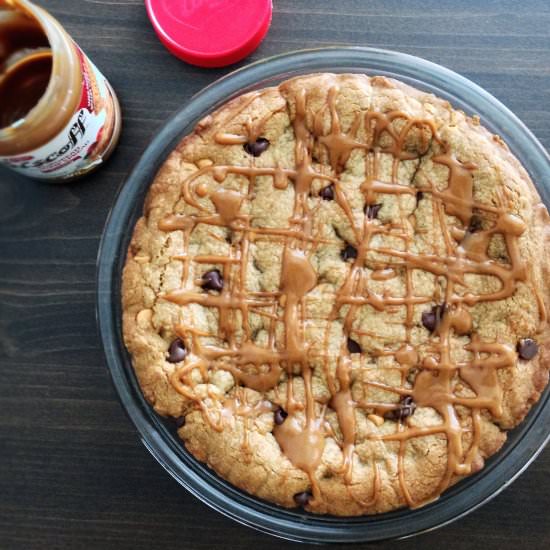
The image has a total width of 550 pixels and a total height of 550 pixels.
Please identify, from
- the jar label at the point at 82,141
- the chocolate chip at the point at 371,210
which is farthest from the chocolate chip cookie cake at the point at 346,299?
the jar label at the point at 82,141

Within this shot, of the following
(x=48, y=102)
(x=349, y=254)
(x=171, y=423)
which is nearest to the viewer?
(x=48, y=102)

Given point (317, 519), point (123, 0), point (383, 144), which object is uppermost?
point (123, 0)

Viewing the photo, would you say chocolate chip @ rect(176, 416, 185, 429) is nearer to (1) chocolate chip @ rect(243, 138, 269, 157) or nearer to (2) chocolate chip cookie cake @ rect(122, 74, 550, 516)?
(2) chocolate chip cookie cake @ rect(122, 74, 550, 516)

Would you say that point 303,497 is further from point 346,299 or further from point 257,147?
point 257,147

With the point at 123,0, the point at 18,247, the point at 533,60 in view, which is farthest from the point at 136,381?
the point at 533,60

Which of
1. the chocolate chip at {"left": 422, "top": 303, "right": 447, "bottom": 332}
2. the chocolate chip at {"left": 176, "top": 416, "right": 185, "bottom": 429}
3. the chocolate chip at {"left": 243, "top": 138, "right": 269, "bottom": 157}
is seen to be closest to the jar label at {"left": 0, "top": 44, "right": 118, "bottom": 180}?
the chocolate chip at {"left": 243, "top": 138, "right": 269, "bottom": 157}

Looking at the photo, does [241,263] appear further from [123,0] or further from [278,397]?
[123,0]

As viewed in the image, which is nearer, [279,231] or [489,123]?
[279,231]

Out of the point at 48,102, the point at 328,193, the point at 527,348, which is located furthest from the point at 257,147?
the point at 527,348
